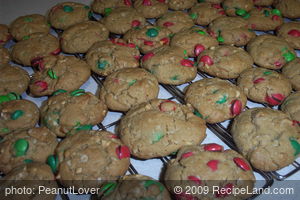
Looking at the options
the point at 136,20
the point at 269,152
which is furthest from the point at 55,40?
the point at 269,152

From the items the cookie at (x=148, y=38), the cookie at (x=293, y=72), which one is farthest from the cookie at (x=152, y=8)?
the cookie at (x=293, y=72)

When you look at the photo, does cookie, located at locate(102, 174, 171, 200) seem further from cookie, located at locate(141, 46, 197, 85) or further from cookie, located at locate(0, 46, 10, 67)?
cookie, located at locate(0, 46, 10, 67)

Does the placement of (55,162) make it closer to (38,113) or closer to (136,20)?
(38,113)

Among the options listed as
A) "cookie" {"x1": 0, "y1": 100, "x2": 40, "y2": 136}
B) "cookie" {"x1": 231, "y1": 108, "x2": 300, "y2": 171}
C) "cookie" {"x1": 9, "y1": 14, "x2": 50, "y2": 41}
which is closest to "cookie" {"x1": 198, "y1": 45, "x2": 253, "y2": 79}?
"cookie" {"x1": 231, "y1": 108, "x2": 300, "y2": 171}

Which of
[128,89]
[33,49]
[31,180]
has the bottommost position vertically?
[31,180]

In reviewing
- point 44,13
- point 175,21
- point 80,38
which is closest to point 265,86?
point 175,21

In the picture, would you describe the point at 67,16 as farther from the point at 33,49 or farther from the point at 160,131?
the point at 160,131

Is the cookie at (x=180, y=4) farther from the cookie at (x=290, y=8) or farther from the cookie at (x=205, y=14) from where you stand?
the cookie at (x=290, y=8)
